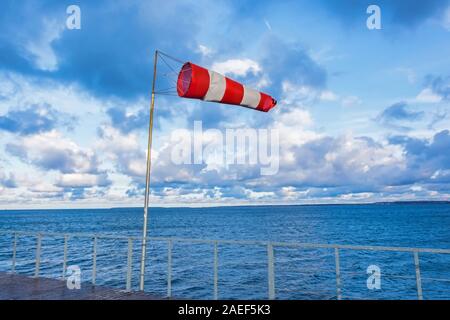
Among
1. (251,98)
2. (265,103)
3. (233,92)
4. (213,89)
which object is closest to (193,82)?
(213,89)

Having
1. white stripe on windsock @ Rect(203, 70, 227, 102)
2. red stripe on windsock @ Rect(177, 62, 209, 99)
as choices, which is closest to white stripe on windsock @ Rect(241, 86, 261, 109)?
white stripe on windsock @ Rect(203, 70, 227, 102)

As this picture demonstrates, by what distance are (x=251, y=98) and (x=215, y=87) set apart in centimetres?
78

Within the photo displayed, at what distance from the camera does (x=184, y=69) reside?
6070 mm

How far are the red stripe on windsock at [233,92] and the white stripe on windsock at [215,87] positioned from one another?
2.9 inches

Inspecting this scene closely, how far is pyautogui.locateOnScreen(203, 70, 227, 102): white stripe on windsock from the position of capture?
5.91 metres

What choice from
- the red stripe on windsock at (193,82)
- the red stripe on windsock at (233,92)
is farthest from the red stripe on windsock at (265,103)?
the red stripe on windsock at (193,82)

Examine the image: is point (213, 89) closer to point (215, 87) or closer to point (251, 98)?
point (215, 87)

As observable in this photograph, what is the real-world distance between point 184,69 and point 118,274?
19.0 m

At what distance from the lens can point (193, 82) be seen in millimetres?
5754

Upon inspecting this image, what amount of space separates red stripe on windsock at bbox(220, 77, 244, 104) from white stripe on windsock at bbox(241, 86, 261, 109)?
0.24ft

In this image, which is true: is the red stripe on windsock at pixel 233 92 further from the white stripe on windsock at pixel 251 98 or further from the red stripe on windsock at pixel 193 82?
the red stripe on windsock at pixel 193 82

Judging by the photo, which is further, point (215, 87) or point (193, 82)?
point (215, 87)
